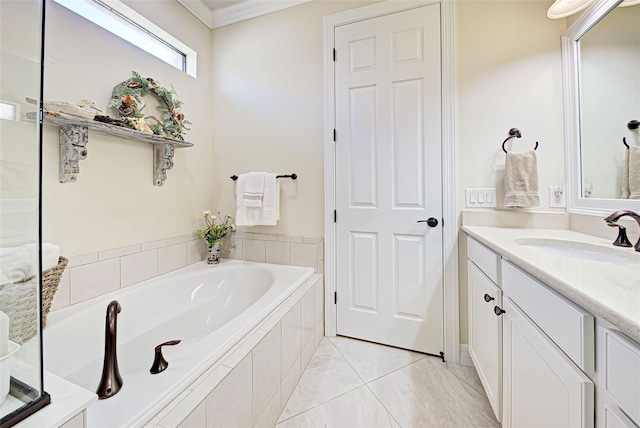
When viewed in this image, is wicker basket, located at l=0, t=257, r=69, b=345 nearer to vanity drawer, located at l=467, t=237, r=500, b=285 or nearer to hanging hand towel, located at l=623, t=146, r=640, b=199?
vanity drawer, located at l=467, t=237, r=500, b=285

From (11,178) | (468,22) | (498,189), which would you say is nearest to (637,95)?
(498,189)

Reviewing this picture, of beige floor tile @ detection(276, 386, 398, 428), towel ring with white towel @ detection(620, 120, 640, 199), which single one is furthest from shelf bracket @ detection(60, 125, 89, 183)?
towel ring with white towel @ detection(620, 120, 640, 199)

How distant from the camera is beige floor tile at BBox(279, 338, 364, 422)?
1348 mm

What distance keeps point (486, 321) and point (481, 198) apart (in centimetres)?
77

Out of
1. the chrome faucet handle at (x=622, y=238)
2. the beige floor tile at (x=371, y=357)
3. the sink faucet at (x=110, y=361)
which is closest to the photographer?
the sink faucet at (x=110, y=361)

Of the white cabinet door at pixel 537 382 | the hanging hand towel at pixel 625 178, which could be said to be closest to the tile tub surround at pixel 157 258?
the white cabinet door at pixel 537 382

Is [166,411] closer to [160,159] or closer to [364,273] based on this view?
[364,273]

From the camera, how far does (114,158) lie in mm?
1545

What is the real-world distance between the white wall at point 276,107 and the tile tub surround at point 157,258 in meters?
0.11

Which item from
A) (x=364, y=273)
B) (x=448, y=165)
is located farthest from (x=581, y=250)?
(x=364, y=273)

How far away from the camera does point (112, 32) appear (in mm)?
1533

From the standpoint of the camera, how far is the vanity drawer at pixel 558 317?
595mm

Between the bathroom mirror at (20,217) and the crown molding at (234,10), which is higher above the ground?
the crown molding at (234,10)

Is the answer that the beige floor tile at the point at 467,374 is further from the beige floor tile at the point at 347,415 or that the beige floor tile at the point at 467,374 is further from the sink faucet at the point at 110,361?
the sink faucet at the point at 110,361
